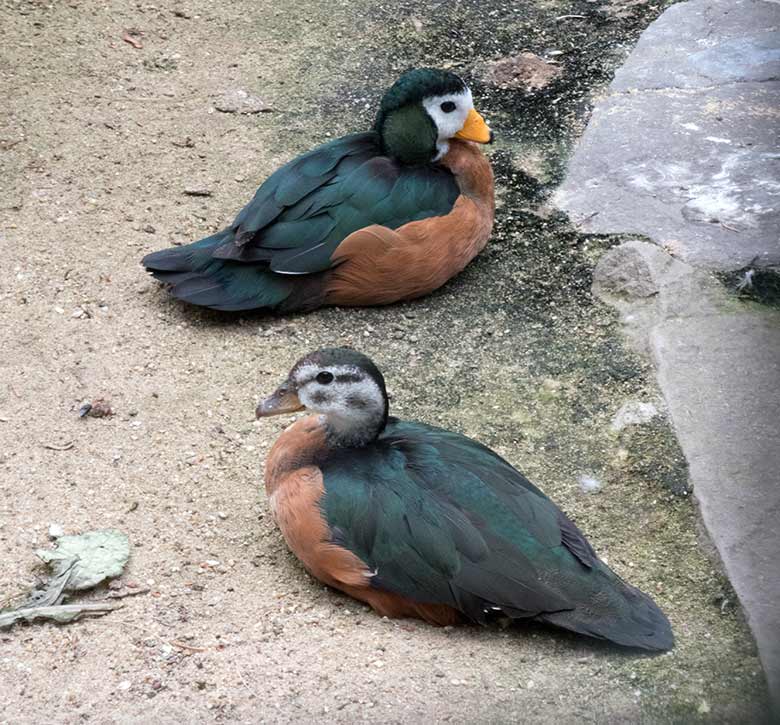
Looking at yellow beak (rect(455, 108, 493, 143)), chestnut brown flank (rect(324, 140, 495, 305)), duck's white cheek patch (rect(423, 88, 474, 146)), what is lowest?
chestnut brown flank (rect(324, 140, 495, 305))

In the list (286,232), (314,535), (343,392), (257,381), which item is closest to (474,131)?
(286,232)

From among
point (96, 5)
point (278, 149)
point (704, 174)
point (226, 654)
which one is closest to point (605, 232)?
point (704, 174)

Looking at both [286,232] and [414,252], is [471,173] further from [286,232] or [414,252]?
→ [286,232]

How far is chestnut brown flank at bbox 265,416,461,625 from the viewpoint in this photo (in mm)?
4121

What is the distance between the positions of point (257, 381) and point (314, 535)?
1.39 metres

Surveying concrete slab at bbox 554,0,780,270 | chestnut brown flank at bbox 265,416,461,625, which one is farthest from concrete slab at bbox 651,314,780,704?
chestnut brown flank at bbox 265,416,461,625

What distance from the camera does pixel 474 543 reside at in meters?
3.97

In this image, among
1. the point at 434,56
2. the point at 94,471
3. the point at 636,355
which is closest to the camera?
the point at 94,471

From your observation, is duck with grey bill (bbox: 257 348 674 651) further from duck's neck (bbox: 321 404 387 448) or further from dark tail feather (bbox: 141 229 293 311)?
dark tail feather (bbox: 141 229 293 311)

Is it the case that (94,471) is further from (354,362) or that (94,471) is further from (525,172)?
(525,172)

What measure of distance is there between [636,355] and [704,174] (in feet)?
4.78

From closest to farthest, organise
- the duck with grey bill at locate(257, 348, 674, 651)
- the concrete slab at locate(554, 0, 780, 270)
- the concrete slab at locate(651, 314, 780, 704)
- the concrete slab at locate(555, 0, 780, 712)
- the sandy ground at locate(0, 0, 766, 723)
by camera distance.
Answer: the sandy ground at locate(0, 0, 766, 723) < the duck with grey bill at locate(257, 348, 674, 651) < the concrete slab at locate(651, 314, 780, 704) < the concrete slab at locate(555, 0, 780, 712) < the concrete slab at locate(554, 0, 780, 270)

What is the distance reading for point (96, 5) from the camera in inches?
327

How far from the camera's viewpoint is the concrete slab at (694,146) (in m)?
6.08
